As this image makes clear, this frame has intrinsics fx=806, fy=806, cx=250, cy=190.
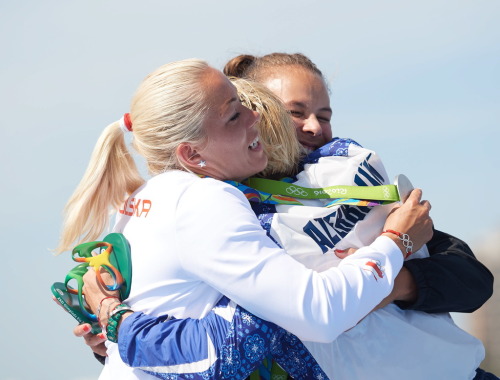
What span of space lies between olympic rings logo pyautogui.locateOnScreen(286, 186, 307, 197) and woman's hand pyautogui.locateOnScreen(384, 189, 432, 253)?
37 cm

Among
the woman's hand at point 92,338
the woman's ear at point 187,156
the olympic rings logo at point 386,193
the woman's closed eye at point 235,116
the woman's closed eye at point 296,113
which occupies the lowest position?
the woman's hand at point 92,338

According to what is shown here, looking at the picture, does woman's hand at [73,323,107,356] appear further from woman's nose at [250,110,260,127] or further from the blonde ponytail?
woman's nose at [250,110,260,127]

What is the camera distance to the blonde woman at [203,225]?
2.81 m

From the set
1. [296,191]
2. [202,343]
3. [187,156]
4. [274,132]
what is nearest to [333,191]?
[296,191]

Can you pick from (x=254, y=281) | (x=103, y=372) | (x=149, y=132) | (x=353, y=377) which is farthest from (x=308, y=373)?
(x=149, y=132)

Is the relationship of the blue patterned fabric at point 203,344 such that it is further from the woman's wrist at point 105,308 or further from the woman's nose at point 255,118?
the woman's nose at point 255,118

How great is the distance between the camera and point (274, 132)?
3.60 m

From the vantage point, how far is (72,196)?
358 centimetres

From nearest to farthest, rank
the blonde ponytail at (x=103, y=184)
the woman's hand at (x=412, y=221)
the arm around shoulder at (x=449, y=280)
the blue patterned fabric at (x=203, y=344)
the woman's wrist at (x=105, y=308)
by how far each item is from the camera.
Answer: the blue patterned fabric at (x=203, y=344) → the woman's wrist at (x=105, y=308) → the woman's hand at (x=412, y=221) → the arm around shoulder at (x=449, y=280) → the blonde ponytail at (x=103, y=184)

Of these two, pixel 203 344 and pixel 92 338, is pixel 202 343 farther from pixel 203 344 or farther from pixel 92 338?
pixel 92 338

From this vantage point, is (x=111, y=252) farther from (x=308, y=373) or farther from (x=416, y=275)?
(x=416, y=275)

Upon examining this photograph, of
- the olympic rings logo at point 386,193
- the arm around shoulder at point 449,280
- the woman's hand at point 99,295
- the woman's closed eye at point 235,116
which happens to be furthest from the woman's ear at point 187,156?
the arm around shoulder at point 449,280

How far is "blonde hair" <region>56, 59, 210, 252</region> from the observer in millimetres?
3242

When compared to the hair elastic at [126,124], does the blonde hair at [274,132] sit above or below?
below
